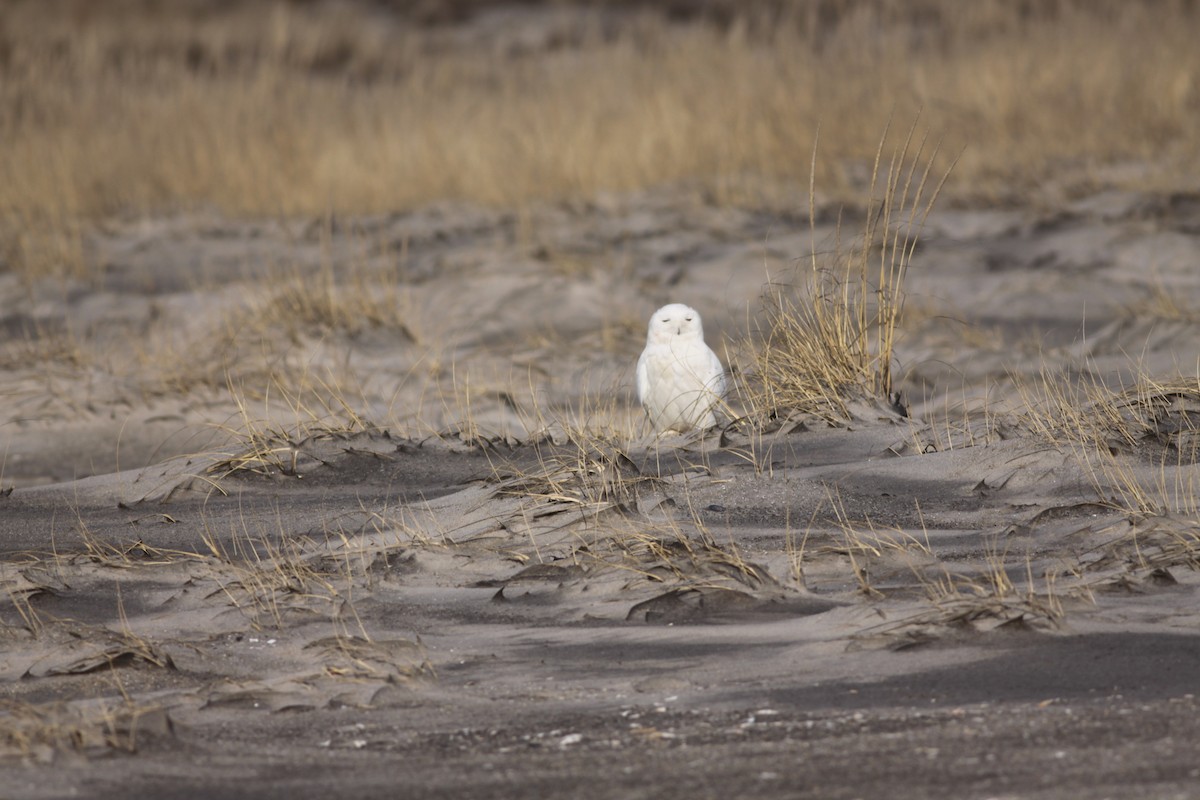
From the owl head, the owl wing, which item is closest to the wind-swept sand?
the owl wing

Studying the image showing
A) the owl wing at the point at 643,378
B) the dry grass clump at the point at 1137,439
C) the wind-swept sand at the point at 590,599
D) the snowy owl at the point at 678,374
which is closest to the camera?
the wind-swept sand at the point at 590,599

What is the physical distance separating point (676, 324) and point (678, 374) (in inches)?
6.7

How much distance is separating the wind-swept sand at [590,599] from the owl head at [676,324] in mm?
357

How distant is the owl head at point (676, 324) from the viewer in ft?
15.3

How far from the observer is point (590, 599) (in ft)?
9.69

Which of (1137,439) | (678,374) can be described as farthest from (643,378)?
(1137,439)

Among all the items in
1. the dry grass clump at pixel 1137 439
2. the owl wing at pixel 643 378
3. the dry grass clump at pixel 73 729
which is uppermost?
the dry grass clump at pixel 1137 439

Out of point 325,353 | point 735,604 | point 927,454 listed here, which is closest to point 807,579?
point 735,604

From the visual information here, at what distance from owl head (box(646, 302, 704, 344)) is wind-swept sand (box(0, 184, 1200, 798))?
357mm

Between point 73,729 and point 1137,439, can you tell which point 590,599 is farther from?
point 1137,439

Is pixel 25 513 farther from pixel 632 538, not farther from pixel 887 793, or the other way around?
pixel 887 793

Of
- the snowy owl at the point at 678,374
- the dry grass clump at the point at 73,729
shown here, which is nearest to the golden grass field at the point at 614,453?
the dry grass clump at the point at 73,729

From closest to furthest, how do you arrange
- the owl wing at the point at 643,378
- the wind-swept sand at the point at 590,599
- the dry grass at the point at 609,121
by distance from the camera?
the wind-swept sand at the point at 590,599
the owl wing at the point at 643,378
the dry grass at the point at 609,121

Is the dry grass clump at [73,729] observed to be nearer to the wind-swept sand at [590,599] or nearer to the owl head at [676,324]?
the wind-swept sand at [590,599]
